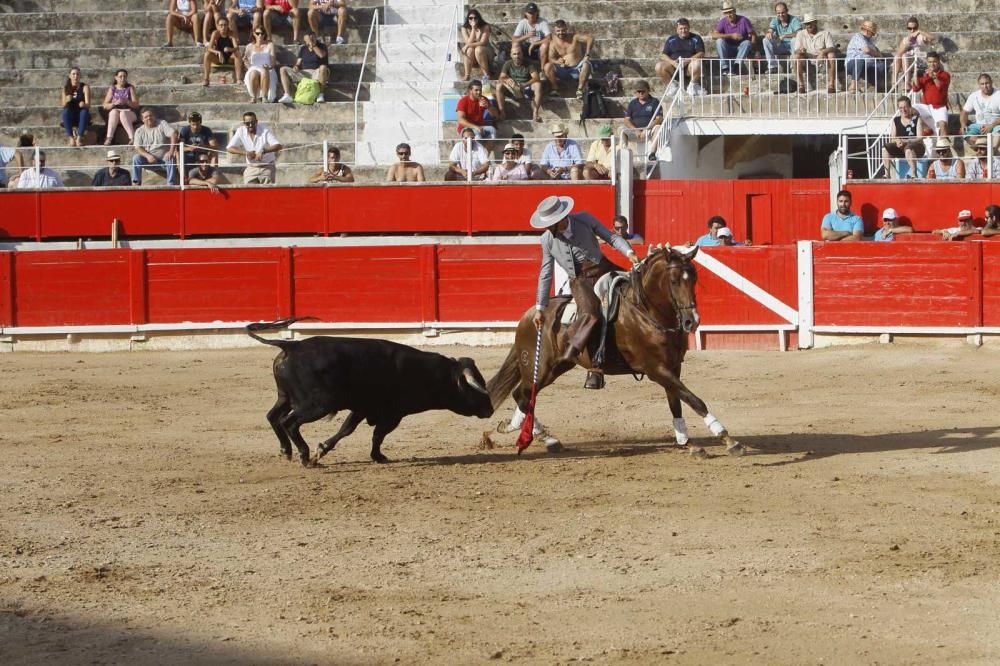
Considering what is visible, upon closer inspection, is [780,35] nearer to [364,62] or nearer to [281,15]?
[364,62]

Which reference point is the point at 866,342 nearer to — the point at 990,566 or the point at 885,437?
the point at 885,437

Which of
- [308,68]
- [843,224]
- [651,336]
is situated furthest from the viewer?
[308,68]

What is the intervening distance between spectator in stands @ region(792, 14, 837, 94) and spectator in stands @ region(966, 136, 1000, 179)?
2623 mm

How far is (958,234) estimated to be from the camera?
17188mm

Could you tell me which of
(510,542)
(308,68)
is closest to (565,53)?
(308,68)

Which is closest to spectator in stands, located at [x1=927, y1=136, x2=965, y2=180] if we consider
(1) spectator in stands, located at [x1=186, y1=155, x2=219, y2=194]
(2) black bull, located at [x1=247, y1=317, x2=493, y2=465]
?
(1) spectator in stands, located at [x1=186, y1=155, x2=219, y2=194]

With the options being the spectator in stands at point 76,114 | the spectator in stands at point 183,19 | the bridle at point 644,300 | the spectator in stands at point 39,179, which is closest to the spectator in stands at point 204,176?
the spectator in stands at point 39,179

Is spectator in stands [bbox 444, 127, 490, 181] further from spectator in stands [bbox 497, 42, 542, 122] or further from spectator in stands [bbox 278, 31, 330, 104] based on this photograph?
spectator in stands [bbox 278, 31, 330, 104]

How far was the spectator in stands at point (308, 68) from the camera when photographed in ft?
75.6

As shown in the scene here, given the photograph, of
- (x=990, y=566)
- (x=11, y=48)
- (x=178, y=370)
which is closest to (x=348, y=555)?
(x=990, y=566)

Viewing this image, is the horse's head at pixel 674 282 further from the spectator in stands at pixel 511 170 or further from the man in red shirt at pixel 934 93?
the man in red shirt at pixel 934 93

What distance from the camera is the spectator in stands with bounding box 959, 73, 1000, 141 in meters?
19.9

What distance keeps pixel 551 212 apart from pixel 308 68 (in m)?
14.3

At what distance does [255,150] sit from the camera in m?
20.4
